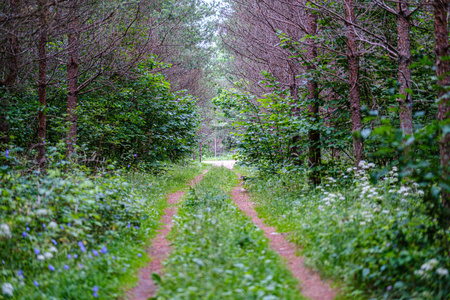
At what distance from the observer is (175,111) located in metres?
15.9

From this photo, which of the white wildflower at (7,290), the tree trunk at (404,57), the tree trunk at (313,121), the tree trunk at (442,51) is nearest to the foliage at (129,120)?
the tree trunk at (313,121)

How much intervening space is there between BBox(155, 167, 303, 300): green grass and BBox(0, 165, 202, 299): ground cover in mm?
666

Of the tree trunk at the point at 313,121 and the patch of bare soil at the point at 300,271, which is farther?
the tree trunk at the point at 313,121

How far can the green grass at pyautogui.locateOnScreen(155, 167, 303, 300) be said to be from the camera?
374cm

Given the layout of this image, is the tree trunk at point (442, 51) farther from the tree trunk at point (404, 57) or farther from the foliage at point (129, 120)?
the foliage at point (129, 120)

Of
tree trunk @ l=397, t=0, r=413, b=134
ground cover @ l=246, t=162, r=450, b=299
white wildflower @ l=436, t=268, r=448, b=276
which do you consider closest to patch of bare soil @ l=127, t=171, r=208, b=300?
ground cover @ l=246, t=162, r=450, b=299

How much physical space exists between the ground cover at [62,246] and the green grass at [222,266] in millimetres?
666

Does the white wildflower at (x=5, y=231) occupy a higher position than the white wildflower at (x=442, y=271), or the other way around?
the white wildflower at (x=5, y=231)

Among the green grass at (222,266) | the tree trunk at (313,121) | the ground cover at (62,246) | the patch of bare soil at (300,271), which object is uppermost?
the tree trunk at (313,121)

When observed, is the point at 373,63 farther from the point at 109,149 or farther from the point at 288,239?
the point at 109,149

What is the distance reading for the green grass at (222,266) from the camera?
3.74 metres

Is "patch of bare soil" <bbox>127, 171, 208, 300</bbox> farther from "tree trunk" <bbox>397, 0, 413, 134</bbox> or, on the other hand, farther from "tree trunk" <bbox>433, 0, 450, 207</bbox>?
"tree trunk" <bbox>397, 0, 413, 134</bbox>

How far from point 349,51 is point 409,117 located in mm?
2614

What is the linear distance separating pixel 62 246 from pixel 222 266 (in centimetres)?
221
